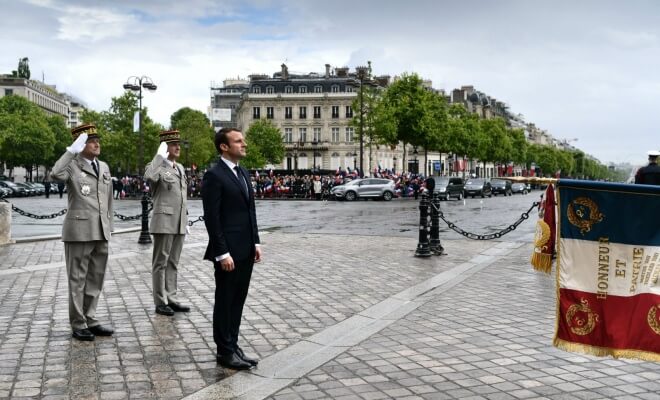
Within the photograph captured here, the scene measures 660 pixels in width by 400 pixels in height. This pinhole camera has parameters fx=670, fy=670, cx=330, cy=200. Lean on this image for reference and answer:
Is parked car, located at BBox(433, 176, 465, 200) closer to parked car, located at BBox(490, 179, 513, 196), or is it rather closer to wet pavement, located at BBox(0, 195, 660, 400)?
parked car, located at BBox(490, 179, 513, 196)

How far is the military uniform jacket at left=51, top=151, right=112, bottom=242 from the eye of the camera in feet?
20.3

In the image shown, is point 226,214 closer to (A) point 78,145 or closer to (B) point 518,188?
(A) point 78,145

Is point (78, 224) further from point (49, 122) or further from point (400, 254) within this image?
point (49, 122)

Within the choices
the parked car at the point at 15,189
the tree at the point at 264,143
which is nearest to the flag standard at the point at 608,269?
the parked car at the point at 15,189

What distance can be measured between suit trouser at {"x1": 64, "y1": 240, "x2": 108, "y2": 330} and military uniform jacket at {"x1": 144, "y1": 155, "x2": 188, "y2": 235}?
3.38 ft

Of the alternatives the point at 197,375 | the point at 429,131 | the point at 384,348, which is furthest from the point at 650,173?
the point at 429,131

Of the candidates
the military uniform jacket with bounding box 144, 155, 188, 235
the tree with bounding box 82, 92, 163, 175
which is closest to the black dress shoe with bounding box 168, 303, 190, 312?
the military uniform jacket with bounding box 144, 155, 188, 235

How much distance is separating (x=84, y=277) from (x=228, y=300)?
5.74 feet

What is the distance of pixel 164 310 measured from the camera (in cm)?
722

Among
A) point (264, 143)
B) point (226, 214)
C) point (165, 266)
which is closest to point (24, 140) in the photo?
point (264, 143)

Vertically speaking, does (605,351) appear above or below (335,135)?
below

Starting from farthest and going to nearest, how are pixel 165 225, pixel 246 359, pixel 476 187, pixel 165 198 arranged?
pixel 476 187 → pixel 165 198 → pixel 165 225 → pixel 246 359

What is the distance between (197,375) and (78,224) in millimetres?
2018

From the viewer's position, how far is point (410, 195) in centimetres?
4512
